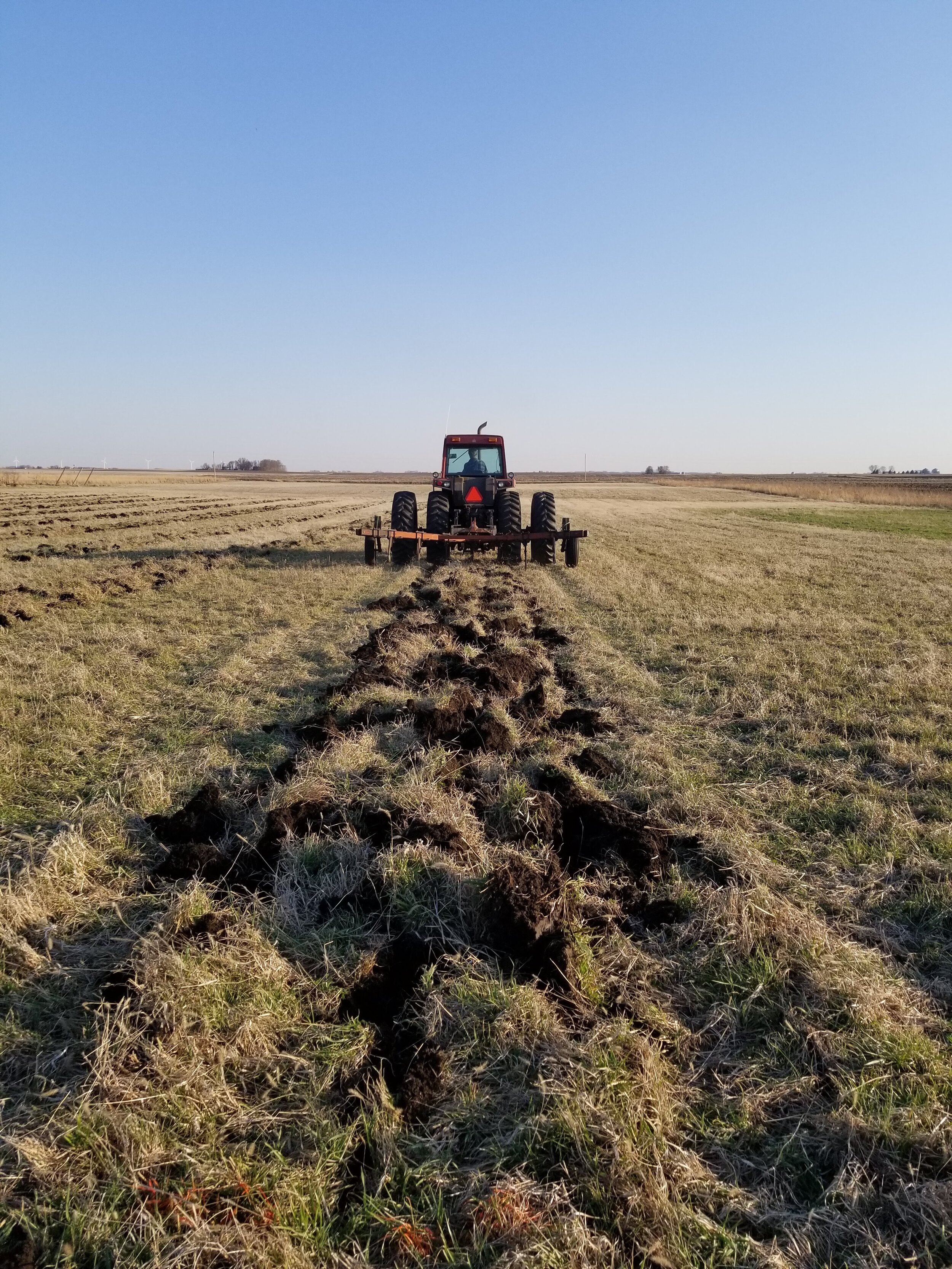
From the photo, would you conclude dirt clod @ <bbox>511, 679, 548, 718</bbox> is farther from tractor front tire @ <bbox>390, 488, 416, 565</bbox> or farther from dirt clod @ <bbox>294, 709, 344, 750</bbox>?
tractor front tire @ <bbox>390, 488, 416, 565</bbox>

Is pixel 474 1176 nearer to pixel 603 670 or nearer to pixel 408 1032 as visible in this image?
pixel 408 1032

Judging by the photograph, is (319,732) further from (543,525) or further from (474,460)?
(474,460)

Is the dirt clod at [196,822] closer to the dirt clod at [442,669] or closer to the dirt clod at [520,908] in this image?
the dirt clod at [520,908]

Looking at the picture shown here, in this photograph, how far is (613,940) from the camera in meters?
Result: 3.42

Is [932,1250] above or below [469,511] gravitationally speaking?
below

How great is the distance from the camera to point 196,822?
439 cm

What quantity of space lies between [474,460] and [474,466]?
0.16m

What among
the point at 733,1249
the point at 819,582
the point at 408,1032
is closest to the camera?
the point at 733,1249

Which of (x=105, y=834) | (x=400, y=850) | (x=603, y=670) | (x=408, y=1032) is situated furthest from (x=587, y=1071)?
(x=603, y=670)

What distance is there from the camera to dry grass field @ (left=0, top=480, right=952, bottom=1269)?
2164 mm

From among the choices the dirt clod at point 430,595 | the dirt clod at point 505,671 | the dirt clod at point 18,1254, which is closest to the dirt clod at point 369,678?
the dirt clod at point 505,671

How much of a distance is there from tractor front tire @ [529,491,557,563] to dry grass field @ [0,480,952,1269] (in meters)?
10.2

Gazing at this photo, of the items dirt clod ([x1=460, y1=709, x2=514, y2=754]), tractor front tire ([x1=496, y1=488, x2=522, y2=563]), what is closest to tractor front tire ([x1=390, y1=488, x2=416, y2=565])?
tractor front tire ([x1=496, y1=488, x2=522, y2=563])

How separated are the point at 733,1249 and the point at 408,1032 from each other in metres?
1.24
